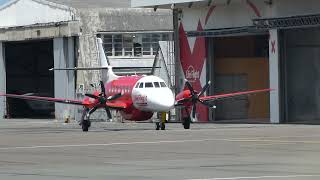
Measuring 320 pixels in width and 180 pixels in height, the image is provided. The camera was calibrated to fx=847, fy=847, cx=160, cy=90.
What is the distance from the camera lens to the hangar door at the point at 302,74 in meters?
51.6

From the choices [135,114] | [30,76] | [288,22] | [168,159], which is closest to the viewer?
[168,159]

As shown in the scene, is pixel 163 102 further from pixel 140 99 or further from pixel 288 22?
pixel 288 22

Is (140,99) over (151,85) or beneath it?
beneath

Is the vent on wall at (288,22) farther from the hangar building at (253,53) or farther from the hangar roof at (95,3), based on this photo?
the hangar roof at (95,3)

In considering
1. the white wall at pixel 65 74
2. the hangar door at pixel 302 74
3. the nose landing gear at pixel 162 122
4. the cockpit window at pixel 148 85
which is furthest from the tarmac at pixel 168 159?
the white wall at pixel 65 74

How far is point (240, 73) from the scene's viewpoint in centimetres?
5816

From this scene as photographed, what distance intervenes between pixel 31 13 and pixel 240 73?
25805mm

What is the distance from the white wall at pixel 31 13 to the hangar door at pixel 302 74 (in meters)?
24.9

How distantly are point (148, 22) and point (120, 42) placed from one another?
10.0 ft

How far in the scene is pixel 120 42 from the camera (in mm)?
72188

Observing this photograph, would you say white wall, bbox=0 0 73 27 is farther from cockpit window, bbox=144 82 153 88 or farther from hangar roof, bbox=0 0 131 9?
cockpit window, bbox=144 82 153 88

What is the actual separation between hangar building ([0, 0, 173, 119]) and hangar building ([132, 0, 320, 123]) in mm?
9640

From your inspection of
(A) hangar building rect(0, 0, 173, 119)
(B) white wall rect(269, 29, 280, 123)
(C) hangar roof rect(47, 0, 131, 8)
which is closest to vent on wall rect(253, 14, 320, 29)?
(B) white wall rect(269, 29, 280, 123)

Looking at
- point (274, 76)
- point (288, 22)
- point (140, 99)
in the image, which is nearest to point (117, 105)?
point (140, 99)
